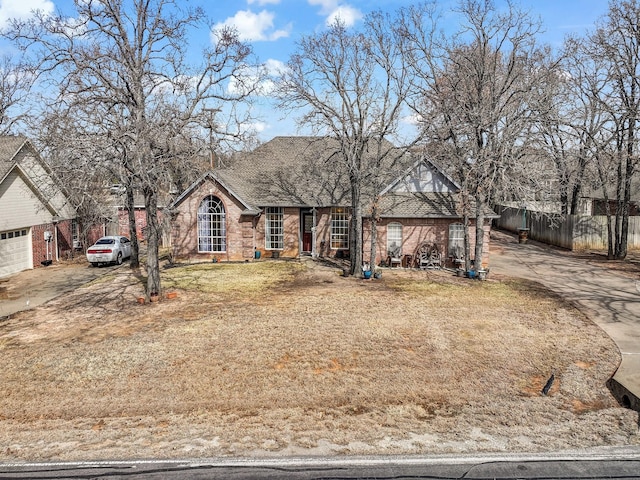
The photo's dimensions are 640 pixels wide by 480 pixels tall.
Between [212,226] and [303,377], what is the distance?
53.6 ft

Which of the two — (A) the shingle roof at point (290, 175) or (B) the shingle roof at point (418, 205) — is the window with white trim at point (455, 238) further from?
(A) the shingle roof at point (290, 175)

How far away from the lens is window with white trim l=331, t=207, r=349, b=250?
80.8ft

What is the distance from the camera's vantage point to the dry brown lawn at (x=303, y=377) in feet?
23.9

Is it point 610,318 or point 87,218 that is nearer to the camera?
point 610,318

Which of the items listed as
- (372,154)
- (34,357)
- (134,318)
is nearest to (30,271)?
(134,318)

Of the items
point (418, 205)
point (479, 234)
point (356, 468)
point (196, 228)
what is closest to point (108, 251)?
point (196, 228)

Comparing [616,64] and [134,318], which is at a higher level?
[616,64]

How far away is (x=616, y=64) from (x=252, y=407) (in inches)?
1044

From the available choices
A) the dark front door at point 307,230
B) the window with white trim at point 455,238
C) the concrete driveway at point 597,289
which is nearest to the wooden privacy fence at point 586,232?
the concrete driveway at point 597,289

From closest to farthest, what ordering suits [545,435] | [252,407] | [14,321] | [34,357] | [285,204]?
[545,435] < [252,407] < [34,357] < [14,321] < [285,204]

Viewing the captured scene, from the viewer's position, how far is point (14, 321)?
1395 cm

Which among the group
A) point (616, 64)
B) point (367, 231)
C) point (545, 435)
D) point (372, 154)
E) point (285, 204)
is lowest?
point (545, 435)

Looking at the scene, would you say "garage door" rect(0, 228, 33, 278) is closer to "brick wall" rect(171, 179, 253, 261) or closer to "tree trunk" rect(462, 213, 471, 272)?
"brick wall" rect(171, 179, 253, 261)

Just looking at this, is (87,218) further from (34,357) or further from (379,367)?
(379,367)
